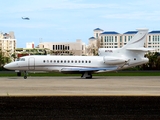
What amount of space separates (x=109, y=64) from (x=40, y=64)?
8126mm

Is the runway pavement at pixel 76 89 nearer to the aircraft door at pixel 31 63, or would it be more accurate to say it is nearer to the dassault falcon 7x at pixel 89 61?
the aircraft door at pixel 31 63

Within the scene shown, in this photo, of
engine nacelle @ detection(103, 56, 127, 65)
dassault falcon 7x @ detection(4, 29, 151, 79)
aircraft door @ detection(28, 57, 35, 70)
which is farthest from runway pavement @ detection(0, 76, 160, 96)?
engine nacelle @ detection(103, 56, 127, 65)

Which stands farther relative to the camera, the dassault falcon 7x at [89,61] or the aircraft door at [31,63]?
the dassault falcon 7x at [89,61]

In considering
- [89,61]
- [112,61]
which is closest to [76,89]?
[89,61]

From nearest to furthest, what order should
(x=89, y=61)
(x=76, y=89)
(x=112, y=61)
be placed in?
(x=76, y=89), (x=112, y=61), (x=89, y=61)

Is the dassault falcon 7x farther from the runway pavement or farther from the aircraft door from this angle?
the runway pavement

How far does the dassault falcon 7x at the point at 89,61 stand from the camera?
48.7m

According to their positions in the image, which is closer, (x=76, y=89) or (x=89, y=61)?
(x=76, y=89)

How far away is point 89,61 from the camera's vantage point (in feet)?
165

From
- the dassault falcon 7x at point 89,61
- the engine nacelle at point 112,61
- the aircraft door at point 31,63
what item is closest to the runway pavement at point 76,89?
the aircraft door at point 31,63

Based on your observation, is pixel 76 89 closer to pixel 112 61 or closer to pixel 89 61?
pixel 89 61

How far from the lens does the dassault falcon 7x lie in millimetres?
48688
